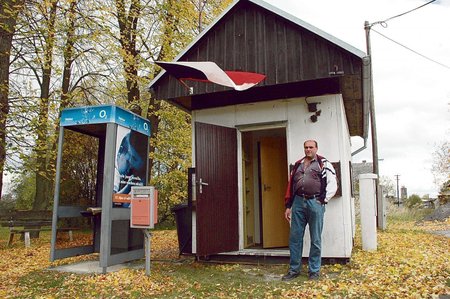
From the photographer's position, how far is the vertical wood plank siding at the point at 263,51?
5.58 meters

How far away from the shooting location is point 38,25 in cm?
1031

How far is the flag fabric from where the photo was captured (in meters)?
5.53

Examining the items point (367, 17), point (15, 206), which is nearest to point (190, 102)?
point (367, 17)

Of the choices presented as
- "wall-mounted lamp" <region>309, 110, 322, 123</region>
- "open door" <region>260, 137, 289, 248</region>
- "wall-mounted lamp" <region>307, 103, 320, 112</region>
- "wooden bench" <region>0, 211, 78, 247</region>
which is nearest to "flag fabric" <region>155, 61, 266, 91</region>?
"wall-mounted lamp" <region>307, 103, 320, 112</region>

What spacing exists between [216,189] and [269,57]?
7.31ft

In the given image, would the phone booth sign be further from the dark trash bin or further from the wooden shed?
the dark trash bin

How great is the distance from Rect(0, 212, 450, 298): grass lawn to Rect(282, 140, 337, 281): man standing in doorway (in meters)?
0.26

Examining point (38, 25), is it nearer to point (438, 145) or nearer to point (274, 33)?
point (274, 33)

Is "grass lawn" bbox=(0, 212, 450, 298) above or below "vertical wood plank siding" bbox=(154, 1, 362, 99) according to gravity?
below

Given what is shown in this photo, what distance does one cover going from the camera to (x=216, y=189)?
6.00m

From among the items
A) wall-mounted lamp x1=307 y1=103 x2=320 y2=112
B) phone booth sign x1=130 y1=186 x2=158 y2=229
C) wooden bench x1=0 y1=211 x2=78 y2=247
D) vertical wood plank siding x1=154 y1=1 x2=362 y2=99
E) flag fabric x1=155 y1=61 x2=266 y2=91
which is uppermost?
vertical wood plank siding x1=154 y1=1 x2=362 y2=99

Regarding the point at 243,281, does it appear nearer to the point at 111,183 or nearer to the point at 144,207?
the point at 144,207

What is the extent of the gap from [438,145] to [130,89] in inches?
824

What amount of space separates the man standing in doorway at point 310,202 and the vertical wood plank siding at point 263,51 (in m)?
1.21
